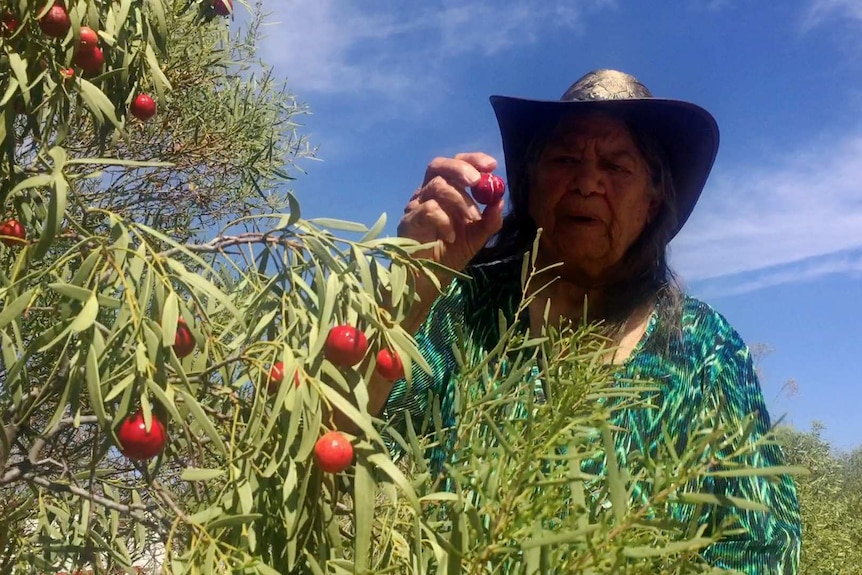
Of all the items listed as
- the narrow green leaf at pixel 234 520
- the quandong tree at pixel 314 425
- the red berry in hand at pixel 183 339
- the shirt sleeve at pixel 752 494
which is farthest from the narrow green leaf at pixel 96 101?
the shirt sleeve at pixel 752 494

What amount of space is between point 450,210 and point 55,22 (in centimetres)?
56

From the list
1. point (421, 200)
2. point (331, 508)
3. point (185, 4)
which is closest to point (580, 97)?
point (421, 200)

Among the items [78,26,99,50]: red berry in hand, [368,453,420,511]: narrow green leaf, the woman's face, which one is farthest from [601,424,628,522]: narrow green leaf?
the woman's face

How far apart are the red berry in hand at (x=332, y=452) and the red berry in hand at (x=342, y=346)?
79 mm

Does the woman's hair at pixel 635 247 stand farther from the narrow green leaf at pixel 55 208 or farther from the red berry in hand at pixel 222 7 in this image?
the narrow green leaf at pixel 55 208

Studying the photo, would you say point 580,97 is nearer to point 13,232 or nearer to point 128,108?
point 128,108

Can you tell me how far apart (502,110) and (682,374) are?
2.27ft

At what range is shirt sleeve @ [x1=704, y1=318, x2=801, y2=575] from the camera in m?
1.22

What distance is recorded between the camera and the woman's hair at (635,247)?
1.62 metres

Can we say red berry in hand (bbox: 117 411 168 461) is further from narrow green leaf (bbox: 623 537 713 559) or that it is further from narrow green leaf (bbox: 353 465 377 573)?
narrow green leaf (bbox: 623 537 713 559)

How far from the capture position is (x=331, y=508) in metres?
0.62

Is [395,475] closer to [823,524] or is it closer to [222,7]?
[222,7]

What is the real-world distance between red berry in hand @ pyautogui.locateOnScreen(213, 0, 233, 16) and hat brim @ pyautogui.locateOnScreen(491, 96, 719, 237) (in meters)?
0.59

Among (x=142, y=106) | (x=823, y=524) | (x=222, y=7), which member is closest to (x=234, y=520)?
(x=142, y=106)
